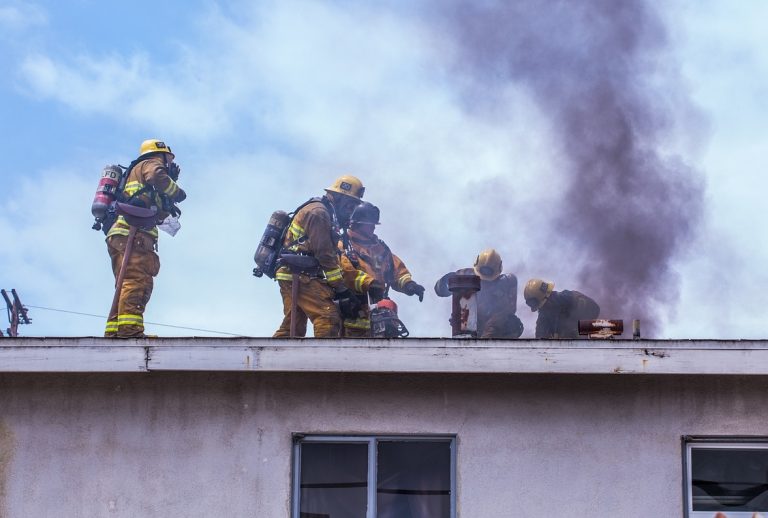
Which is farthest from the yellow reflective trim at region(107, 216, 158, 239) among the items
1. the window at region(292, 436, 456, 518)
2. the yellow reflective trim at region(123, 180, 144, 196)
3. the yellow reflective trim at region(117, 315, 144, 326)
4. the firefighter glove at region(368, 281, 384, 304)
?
the window at region(292, 436, 456, 518)

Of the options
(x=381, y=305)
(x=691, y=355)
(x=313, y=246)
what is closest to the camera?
(x=691, y=355)

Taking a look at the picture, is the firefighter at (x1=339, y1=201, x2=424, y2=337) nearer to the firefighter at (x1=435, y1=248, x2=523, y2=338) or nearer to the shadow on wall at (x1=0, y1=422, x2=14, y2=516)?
the firefighter at (x1=435, y1=248, x2=523, y2=338)

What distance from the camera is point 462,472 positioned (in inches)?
265

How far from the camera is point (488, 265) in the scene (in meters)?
12.1

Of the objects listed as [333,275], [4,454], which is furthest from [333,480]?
[333,275]

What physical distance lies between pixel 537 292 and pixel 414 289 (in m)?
1.85

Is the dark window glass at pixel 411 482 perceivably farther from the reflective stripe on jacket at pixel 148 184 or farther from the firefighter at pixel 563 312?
the firefighter at pixel 563 312

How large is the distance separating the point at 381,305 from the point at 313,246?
177cm

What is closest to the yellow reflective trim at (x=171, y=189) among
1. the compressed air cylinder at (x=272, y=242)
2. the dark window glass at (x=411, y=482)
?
the compressed air cylinder at (x=272, y=242)

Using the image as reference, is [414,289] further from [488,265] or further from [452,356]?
[452,356]

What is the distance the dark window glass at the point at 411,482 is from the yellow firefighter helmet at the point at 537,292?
5615 mm

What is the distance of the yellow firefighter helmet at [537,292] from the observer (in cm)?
1229

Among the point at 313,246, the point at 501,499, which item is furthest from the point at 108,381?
the point at 313,246

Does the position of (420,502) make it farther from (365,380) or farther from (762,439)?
(762,439)
